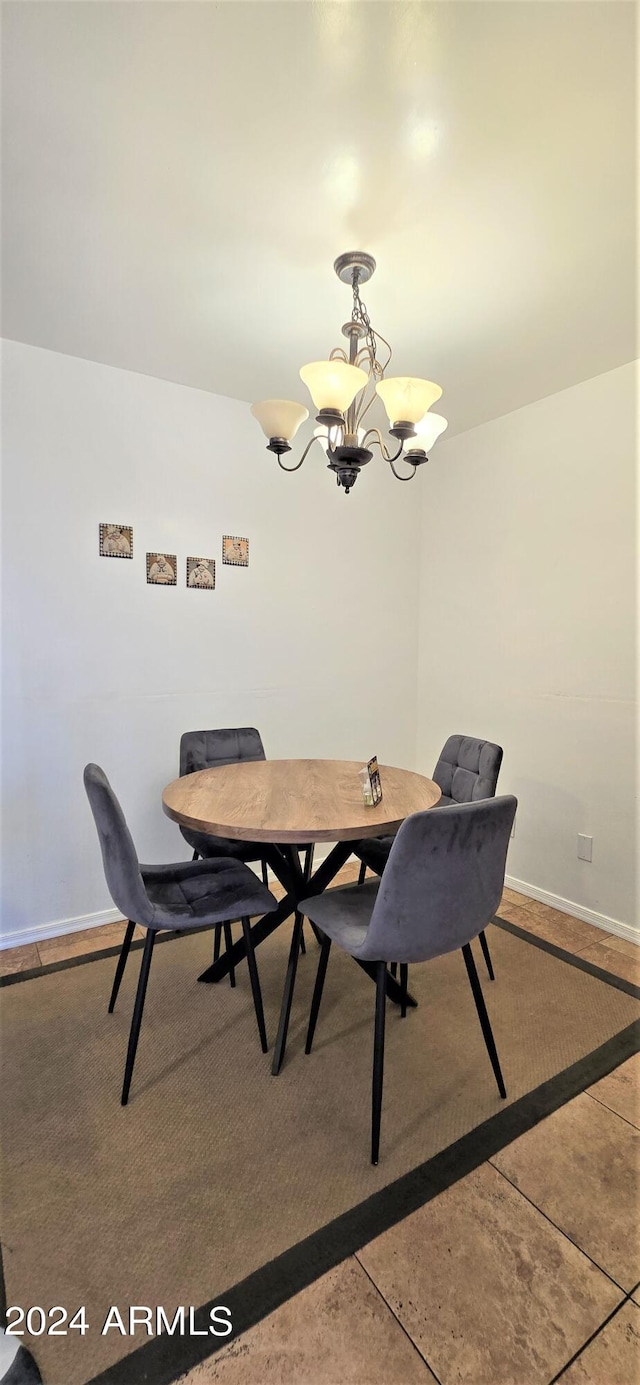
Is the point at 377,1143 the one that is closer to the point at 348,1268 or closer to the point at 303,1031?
the point at 348,1268

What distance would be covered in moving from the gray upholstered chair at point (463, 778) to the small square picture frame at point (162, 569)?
4.87ft

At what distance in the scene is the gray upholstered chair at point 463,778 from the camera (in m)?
2.09

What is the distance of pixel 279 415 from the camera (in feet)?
5.78

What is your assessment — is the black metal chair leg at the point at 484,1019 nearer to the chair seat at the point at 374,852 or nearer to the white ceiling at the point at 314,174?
the chair seat at the point at 374,852

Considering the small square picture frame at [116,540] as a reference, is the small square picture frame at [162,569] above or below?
below

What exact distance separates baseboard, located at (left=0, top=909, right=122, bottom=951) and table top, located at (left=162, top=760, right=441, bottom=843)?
102cm

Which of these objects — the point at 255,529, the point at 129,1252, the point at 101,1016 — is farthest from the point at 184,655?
the point at 129,1252

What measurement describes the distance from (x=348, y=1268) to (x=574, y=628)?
242 centimetres

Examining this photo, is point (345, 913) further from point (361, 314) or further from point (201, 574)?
point (361, 314)

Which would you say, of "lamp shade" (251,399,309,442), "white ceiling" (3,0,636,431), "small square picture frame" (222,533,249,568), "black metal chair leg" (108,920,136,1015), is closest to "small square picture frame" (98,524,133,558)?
"small square picture frame" (222,533,249,568)

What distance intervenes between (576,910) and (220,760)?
6.03 ft

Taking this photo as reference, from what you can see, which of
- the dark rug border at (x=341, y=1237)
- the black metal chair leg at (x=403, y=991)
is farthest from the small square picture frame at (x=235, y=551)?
the dark rug border at (x=341, y=1237)

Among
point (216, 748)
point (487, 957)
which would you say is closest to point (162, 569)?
point (216, 748)

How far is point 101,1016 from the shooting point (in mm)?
1910
